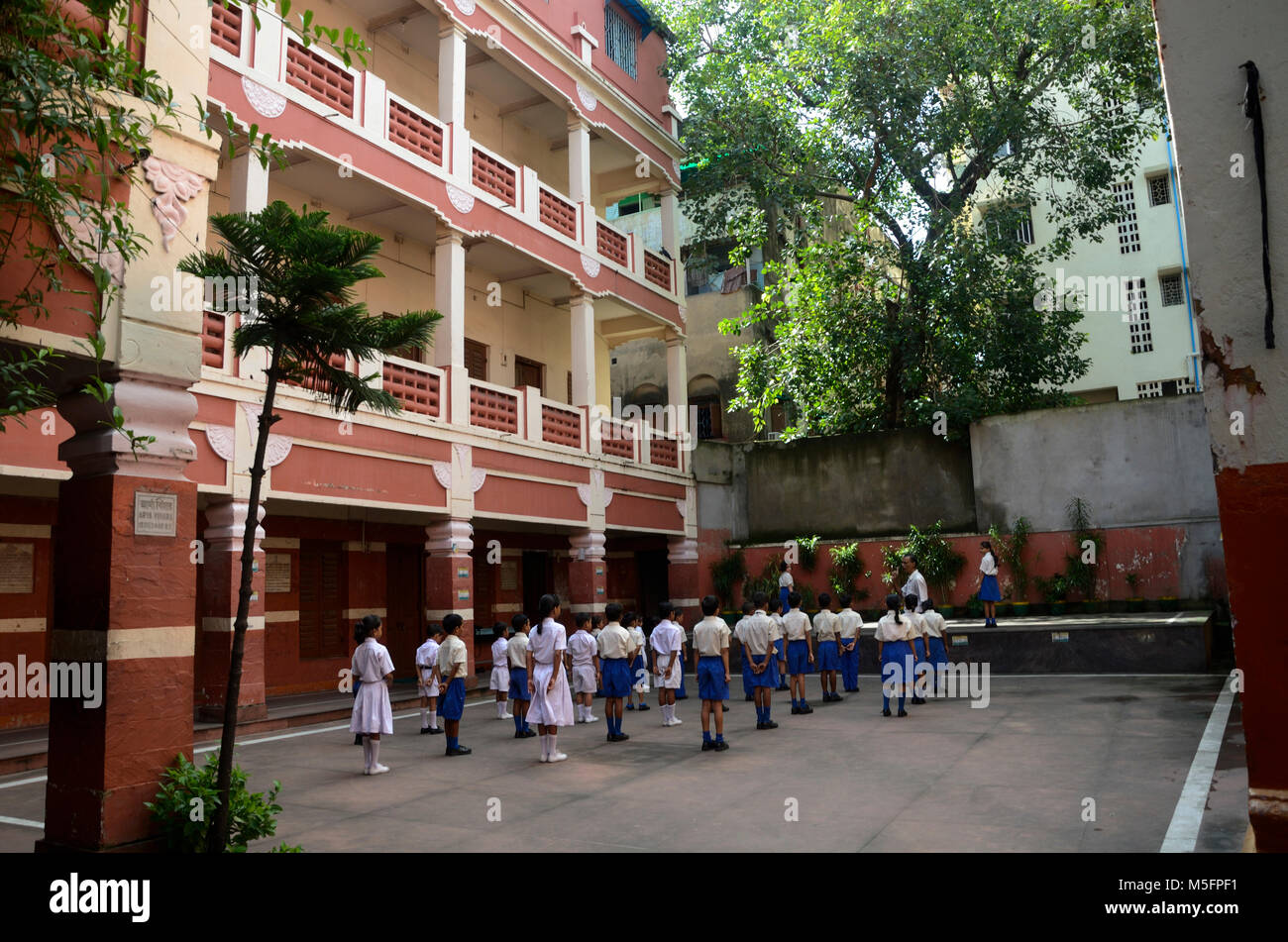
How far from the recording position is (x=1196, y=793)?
254 inches

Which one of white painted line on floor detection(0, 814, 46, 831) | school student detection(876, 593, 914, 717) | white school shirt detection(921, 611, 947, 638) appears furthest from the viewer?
white school shirt detection(921, 611, 947, 638)

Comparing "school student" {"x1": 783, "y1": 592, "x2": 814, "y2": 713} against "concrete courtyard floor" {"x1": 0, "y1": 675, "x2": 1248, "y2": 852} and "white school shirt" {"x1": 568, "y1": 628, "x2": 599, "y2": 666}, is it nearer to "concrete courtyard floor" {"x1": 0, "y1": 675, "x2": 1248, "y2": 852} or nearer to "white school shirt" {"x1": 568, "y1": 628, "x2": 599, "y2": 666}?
"concrete courtyard floor" {"x1": 0, "y1": 675, "x2": 1248, "y2": 852}

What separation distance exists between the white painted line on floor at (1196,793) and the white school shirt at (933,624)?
352cm

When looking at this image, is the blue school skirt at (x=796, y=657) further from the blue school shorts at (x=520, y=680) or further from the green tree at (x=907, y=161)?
the green tree at (x=907, y=161)

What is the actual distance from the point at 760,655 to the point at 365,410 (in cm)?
602

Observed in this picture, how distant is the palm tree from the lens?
536 centimetres

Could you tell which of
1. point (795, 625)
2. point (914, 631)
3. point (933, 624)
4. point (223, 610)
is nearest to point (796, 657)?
point (795, 625)

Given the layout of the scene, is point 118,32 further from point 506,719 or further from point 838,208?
point 838,208

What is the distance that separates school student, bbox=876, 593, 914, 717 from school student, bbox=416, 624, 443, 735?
17.5 feet

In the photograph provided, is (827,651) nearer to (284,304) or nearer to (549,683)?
(549,683)

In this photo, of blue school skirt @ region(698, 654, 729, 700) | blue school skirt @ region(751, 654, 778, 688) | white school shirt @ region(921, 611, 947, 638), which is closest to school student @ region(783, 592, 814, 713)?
blue school skirt @ region(751, 654, 778, 688)

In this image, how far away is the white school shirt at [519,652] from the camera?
10586 mm
